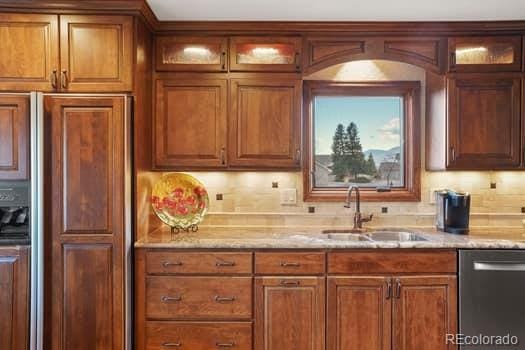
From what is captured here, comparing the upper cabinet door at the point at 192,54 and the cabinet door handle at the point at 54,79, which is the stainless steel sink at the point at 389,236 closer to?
the upper cabinet door at the point at 192,54

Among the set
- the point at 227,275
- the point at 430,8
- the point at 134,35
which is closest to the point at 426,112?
the point at 430,8

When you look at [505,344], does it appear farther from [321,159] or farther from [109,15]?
[109,15]

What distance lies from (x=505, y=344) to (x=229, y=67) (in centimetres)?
247

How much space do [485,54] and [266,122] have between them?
5.27 feet

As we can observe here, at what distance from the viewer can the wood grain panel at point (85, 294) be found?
2.21 meters

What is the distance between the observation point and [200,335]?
2.28m

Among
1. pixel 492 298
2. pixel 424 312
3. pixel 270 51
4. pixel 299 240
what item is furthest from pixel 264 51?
pixel 492 298

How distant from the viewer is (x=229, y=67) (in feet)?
8.64

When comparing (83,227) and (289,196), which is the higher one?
(289,196)

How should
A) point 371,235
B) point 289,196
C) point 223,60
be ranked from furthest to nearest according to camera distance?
point 289,196
point 371,235
point 223,60

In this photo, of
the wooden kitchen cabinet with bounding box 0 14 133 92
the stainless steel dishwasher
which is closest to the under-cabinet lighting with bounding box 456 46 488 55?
the stainless steel dishwasher

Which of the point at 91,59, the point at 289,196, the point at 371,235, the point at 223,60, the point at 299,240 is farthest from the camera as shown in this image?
the point at 289,196

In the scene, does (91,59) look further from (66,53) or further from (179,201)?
(179,201)

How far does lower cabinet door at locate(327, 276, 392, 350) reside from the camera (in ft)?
7.46
